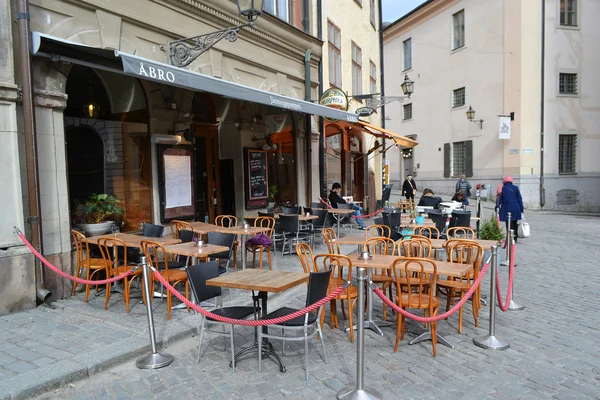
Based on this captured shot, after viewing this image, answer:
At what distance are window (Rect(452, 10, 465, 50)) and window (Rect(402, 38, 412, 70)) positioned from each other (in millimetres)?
4102

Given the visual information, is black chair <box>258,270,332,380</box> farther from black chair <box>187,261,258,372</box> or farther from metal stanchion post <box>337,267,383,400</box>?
metal stanchion post <box>337,267,383,400</box>

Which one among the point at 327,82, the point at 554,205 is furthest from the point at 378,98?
the point at 554,205

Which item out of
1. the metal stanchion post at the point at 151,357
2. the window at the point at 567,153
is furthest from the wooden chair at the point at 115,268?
the window at the point at 567,153

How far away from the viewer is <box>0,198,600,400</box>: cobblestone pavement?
3.48 metres

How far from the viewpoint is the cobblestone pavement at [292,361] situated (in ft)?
11.4

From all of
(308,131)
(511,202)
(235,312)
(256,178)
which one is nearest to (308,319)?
(235,312)

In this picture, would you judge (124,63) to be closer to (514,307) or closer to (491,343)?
(491,343)

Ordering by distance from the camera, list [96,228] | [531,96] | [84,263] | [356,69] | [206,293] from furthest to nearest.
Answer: [531,96], [356,69], [96,228], [84,263], [206,293]

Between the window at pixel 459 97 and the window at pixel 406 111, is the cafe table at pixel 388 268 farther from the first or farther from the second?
the window at pixel 406 111

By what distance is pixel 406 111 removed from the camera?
98.6ft

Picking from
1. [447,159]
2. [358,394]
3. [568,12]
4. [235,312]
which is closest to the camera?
[358,394]

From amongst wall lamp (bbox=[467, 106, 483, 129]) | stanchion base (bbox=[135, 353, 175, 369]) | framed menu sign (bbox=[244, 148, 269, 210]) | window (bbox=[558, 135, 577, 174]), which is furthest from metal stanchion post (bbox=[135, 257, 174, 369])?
window (bbox=[558, 135, 577, 174])

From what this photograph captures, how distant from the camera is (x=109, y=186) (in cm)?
747

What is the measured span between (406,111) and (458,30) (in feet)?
20.7
